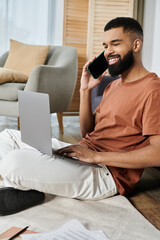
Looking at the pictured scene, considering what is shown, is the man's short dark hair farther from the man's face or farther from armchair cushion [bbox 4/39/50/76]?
armchair cushion [bbox 4/39/50/76]

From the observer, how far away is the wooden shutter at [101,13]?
13.5 ft

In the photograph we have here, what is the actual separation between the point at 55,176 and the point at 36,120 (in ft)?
0.82

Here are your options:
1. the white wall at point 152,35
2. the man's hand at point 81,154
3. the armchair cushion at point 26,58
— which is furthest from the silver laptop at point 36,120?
the white wall at point 152,35

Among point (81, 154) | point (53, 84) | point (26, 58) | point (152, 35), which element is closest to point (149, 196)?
point (81, 154)

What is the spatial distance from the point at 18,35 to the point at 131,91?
351 centimetres

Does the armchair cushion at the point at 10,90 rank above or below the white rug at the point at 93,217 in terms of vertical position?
above

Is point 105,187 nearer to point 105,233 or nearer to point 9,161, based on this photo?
point 105,233

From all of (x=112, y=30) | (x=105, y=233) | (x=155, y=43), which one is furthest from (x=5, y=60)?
(x=105, y=233)

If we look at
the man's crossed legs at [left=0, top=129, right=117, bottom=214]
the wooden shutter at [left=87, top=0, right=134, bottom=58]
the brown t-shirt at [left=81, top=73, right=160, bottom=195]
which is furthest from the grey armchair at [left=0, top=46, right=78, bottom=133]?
the man's crossed legs at [left=0, top=129, right=117, bottom=214]

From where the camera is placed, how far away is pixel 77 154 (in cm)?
128

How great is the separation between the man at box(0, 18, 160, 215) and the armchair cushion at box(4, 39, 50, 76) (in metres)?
1.92

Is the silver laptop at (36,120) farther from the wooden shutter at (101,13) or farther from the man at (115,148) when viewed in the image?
the wooden shutter at (101,13)

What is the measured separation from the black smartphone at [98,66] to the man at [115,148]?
0.14 m

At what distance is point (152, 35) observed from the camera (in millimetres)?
4320
